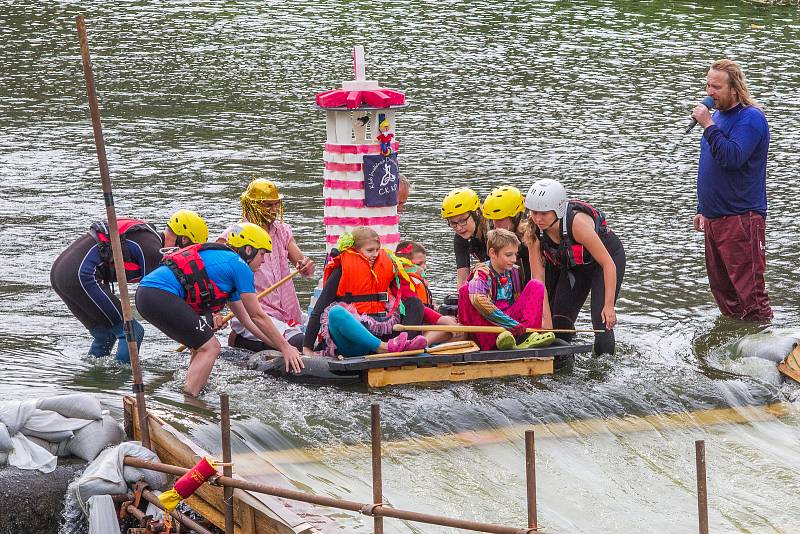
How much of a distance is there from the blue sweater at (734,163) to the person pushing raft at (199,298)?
3.86 metres

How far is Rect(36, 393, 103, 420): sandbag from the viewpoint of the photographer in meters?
8.30

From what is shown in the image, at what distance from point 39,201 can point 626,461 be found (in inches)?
381

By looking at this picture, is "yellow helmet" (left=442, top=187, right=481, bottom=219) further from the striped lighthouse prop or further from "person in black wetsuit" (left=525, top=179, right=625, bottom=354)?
the striped lighthouse prop

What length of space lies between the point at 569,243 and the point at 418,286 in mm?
1180

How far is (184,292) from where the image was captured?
9.29 meters

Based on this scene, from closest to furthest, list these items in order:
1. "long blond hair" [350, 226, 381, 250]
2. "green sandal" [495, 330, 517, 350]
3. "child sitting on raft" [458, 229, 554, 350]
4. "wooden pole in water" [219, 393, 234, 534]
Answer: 1. "wooden pole in water" [219, 393, 234, 534]
2. "long blond hair" [350, 226, 381, 250]
3. "green sandal" [495, 330, 517, 350]
4. "child sitting on raft" [458, 229, 554, 350]

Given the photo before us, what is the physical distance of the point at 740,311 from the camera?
11.6 m

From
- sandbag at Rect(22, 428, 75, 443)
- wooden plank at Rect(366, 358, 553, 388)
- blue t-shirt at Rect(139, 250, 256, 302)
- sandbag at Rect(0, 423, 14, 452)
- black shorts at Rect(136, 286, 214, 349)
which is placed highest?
blue t-shirt at Rect(139, 250, 256, 302)

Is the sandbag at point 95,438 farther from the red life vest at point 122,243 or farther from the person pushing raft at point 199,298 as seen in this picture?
the red life vest at point 122,243

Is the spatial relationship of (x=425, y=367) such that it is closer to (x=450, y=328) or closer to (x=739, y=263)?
(x=450, y=328)

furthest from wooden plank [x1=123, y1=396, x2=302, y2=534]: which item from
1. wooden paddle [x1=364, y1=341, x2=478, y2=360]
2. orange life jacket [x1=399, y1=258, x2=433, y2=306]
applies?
orange life jacket [x1=399, y1=258, x2=433, y2=306]

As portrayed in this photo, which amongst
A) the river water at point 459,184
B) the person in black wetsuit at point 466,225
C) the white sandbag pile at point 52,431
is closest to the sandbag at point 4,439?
the white sandbag pile at point 52,431

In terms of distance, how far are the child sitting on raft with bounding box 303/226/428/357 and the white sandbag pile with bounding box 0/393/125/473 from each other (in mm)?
1779

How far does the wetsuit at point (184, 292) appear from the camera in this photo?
9180 millimetres
